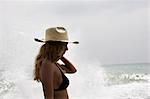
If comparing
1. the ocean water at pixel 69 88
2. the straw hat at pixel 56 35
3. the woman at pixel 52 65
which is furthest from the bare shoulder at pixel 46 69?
the ocean water at pixel 69 88

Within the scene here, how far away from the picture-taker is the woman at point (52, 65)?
188 centimetres

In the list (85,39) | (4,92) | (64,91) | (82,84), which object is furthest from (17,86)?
(64,91)

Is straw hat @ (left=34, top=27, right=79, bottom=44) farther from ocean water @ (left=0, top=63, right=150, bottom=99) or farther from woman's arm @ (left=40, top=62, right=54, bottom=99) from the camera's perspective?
ocean water @ (left=0, top=63, right=150, bottom=99)

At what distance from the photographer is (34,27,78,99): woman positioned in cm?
188

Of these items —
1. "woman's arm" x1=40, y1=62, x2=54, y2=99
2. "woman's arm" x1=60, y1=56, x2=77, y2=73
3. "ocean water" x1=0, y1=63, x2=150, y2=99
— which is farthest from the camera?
"ocean water" x1=0, y1=63, x2=150, y2=99

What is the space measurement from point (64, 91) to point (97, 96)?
9.43 metres

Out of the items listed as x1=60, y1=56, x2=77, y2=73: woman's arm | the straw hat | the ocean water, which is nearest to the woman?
the straw hat

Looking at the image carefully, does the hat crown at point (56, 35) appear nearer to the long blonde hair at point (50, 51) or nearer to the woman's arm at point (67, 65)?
the long blonde hair at point (50, 51)

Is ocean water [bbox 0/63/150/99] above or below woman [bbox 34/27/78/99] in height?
below

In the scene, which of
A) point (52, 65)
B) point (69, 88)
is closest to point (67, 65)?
point (52, 65)

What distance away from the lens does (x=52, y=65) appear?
1.92 m

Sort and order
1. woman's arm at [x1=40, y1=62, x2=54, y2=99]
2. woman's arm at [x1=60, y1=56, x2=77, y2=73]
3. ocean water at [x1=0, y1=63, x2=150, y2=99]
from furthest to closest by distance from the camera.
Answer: ocean water at [x1=0, y1=63, x2=150, y2=99] → woman's arm at [x1=60, y1=56, x2=77, y2=73] → woman's arm at [x1=40, y1=62, x2=54, y2=99]

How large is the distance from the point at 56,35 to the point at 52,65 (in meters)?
0.15

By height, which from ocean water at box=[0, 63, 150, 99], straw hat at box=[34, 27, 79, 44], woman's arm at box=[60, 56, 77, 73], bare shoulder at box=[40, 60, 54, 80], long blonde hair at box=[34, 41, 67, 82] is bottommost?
ocean water at box=[0, 63, 150, 99]
